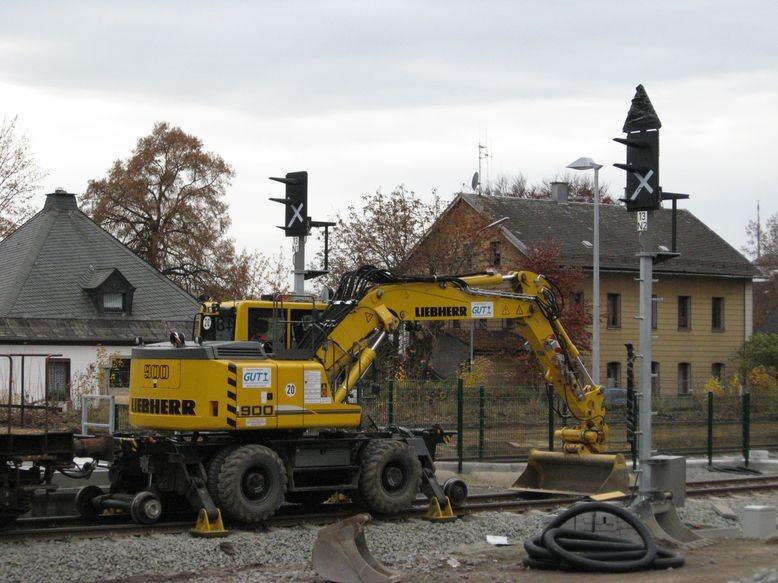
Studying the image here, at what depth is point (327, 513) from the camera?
59.1 ft

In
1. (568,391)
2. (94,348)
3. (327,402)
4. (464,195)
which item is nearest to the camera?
(327,402)

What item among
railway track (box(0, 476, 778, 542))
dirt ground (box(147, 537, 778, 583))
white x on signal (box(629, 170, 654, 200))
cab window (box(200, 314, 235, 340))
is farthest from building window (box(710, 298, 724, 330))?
dirt ground (box(147, 537, 778, 583))

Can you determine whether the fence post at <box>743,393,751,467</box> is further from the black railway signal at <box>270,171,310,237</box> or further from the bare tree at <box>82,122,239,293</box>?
the bare tree at <box>82,122,239,293</box>

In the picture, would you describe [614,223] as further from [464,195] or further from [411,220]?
[411,220]

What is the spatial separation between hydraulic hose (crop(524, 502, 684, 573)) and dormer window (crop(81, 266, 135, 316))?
34.4 m

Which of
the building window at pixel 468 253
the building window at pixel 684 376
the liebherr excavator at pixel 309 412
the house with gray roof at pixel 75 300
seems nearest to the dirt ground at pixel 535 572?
the liebherr excavator at pixel 309 412

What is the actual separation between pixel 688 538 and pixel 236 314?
22.5 ft

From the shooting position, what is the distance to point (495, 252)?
49906 mm

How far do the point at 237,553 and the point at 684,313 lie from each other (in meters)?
42.1

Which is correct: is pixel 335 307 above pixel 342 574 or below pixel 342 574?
above

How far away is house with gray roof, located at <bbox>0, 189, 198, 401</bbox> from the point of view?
42125 millimetres

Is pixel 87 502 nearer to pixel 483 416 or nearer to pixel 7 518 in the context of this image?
pixel 7 518

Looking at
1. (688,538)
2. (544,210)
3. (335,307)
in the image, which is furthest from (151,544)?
(544,210)

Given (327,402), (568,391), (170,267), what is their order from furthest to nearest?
1. (170,267)
2. (568,391)
3. (327,402)
